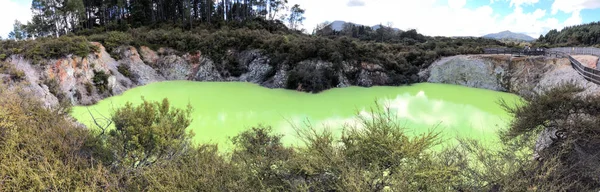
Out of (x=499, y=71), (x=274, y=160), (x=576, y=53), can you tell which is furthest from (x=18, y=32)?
(x=576, y=53)

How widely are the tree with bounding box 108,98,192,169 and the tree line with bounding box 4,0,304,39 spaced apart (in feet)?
105

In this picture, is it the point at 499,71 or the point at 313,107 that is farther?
the point at 499,71

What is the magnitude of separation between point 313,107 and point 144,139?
1224 centimetres

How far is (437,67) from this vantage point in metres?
31.7

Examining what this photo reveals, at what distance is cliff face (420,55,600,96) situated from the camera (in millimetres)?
23172

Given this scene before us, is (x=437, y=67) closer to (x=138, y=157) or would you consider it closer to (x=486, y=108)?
(x=486, y=108)

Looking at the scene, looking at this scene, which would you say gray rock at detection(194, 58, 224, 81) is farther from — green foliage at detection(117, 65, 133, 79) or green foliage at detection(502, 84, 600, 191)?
green foliage at detection(502, 84, 600, 191)

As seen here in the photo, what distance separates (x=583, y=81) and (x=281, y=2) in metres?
44.2

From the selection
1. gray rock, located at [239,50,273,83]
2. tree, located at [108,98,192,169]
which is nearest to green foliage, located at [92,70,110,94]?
gray rock, located at [239,50,273,83]

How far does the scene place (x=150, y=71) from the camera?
28.1 metres

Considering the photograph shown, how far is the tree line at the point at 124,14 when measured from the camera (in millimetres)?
39031

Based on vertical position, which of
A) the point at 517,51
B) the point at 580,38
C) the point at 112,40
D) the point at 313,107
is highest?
the point at 580,38

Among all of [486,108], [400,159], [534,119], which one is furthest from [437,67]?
[400,159]

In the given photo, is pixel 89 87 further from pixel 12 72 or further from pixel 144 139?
pixel 144 139
